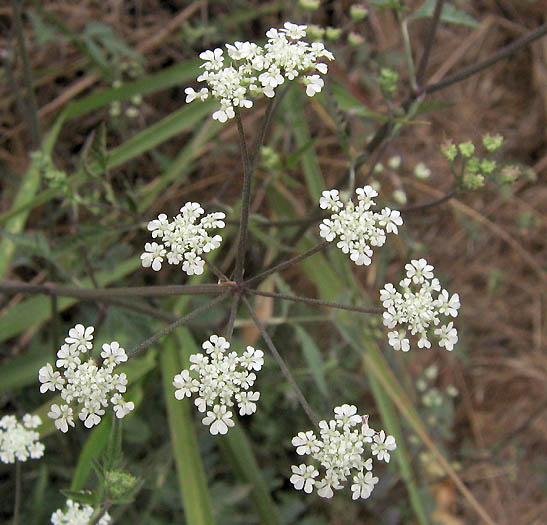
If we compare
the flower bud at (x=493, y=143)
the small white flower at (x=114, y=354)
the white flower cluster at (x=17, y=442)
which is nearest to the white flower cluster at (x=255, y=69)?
the small white flower at (x=114, y=354)

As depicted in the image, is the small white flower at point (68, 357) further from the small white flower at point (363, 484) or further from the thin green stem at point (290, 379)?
the small white flower at point (363, 484)

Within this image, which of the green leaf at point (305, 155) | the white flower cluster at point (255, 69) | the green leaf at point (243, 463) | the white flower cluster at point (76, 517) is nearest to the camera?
the white flower cluster at point (255, 69)

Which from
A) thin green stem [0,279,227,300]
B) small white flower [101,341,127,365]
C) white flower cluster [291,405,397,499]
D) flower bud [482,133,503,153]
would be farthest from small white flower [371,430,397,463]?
flower bud [482,133,503,153]

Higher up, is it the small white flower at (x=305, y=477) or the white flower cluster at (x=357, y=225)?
the white flower cluster at (x=357, y=225)

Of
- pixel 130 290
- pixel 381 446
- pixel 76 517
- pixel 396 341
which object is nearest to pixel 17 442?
pixel 76 517

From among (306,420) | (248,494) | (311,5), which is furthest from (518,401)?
(311,5)

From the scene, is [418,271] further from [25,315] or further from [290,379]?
[25,315]

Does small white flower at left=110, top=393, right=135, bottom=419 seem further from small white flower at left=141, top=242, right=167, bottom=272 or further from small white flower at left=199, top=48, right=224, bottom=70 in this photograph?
small white flower at left=199, top=48, right=224, bottom=70
